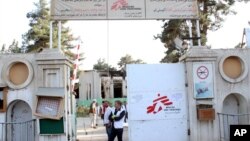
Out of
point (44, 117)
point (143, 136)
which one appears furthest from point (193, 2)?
point (44, 117)

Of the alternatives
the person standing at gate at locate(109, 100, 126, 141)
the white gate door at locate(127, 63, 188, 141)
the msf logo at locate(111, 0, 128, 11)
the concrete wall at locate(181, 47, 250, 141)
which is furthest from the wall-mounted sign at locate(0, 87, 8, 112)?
the concrete wall at locate(181, 47, 250, 141)

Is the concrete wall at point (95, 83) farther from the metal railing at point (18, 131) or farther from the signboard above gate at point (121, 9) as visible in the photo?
the metal railing at point (18, 131)

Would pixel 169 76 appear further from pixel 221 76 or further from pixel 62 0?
pixel 62 0

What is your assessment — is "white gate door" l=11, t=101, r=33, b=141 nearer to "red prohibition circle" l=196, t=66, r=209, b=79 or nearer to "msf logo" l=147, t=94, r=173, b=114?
"msf logo" l=147, t=94, r=173, b=114

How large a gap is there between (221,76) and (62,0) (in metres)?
5.39

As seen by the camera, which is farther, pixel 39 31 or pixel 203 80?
pixel 39 31

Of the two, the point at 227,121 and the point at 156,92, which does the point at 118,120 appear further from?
the point at 227,121

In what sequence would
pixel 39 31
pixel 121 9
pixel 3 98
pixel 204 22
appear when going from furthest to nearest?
pixel 39 31 < pixel 204 22 < pixel 121 9 < pixel 3 98

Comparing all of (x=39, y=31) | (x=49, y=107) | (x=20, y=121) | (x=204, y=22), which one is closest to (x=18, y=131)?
(x=20, y=121)

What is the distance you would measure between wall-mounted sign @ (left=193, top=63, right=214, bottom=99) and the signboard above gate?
63.6 inches

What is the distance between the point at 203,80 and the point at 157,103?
1546 mm

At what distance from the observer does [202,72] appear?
12.3 m

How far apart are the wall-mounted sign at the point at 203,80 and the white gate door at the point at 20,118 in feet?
16.6

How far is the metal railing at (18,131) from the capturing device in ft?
38.8
